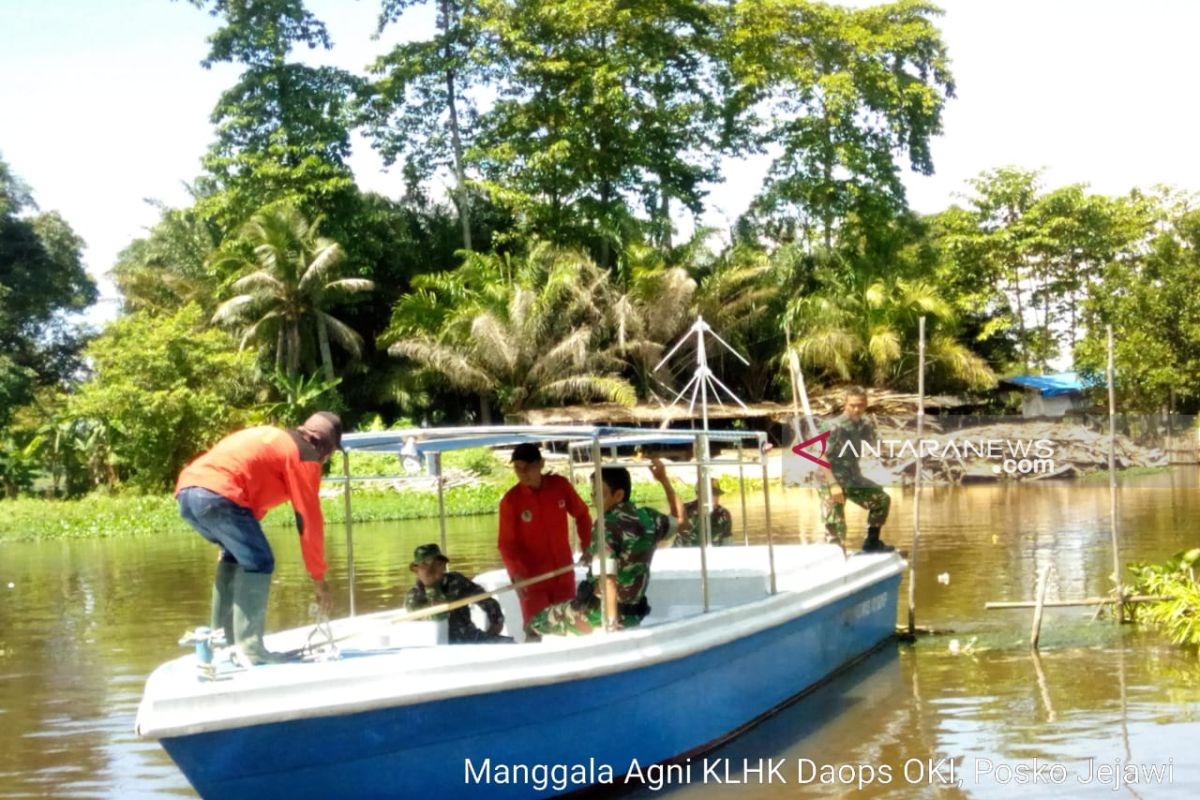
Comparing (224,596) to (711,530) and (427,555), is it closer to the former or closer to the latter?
(427,555)

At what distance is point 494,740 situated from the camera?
245 inches

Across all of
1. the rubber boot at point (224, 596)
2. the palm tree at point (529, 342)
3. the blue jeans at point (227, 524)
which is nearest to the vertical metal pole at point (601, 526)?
the blue jeans at point (227, 524)

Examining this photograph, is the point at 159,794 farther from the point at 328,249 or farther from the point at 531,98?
the point at 531,98

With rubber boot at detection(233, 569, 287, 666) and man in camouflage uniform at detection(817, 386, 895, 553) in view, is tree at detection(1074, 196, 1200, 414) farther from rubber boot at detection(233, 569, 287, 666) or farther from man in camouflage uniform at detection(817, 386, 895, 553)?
rubber boot at detection(233, 569, 287, 666)

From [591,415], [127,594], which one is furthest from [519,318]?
Result: [127,594]

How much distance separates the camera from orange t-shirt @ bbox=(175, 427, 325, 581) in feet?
20.2

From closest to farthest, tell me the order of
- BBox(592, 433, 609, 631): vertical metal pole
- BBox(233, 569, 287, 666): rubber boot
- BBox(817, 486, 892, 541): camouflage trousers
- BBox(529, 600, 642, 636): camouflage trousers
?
BBox(233, 569, 287, 666): rubber boot
BBox(592, 433, 609, 631): vertical metal pole
BBox(529, 600, 642, 636): camouflage trousers
BBox(817, 486, 892, 541): camouflage trousers

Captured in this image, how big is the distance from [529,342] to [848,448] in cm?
2443

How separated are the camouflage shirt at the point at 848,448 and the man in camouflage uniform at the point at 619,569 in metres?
3.03

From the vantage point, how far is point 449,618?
765 centimetres

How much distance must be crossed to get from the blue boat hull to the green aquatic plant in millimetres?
3917

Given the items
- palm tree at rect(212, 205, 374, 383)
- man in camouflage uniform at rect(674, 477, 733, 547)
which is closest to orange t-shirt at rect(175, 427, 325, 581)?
man in camouflage uniform at rect(674, 477, 733, 547)

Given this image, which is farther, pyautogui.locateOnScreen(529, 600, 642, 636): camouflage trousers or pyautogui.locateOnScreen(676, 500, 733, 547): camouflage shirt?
pyautogui.locateOnScreen(676, 500, 733, 547): camouflage shirt

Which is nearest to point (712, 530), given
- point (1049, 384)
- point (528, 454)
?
point (528, 454)
